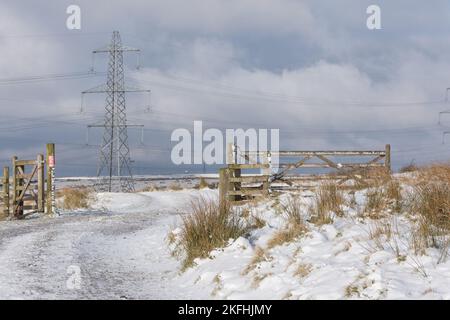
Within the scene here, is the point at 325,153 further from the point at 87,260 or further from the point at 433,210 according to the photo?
the point at 87,260

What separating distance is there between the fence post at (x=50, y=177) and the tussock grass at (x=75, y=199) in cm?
276

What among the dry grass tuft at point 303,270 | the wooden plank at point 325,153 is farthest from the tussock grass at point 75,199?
the dry grass tuft at point 303,270

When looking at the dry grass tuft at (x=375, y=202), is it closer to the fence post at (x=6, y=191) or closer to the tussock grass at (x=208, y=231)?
the tussock grass at (x=208, y=231)

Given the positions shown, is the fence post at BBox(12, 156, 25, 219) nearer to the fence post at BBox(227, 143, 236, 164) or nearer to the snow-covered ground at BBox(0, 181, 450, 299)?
the fence post at BBox(227, 143, 236, 164)

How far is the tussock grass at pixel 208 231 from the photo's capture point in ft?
27.9

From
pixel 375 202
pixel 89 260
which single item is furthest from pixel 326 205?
pixel 89 260

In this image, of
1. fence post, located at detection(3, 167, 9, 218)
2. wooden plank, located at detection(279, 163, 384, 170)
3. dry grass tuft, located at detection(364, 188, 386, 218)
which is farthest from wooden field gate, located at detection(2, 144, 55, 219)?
dry grass tuft, located at detection(364, 188, 386, 218)

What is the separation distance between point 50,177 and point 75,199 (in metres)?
3.86

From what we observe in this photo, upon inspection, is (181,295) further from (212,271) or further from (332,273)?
(332,273)

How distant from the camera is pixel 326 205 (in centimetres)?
891

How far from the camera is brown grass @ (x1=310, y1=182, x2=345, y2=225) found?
8.51 metres

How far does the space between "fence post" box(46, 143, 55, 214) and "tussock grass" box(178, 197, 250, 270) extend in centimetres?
1096
